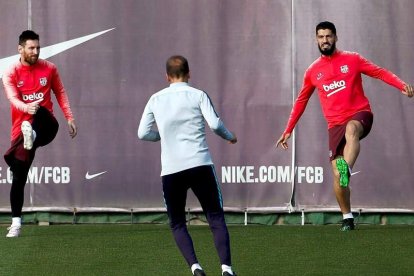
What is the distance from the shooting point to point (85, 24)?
13.0 meters

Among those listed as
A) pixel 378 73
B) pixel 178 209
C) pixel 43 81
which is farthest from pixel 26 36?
pixel 178 209

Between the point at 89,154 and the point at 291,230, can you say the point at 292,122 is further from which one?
the point at 89,154

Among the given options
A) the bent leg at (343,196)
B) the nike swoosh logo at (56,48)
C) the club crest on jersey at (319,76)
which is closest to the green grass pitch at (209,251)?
the bent leg at (343,196)

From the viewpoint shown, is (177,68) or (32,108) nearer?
(177,68)

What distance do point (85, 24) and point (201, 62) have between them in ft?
4.40

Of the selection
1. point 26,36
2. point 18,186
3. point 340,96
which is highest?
point 26,36

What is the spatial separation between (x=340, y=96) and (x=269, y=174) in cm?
155

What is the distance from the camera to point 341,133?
38.7 feet

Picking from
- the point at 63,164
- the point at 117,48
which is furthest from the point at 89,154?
the point at 117,48

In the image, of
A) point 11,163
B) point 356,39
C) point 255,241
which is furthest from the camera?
point 356,39

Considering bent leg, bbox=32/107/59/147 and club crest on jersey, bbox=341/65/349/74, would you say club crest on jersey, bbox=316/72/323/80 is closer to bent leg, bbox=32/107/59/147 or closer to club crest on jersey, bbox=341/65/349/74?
club crest on jersey, bbox=341/65/349/74

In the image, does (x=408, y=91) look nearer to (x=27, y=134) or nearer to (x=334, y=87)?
(x=334, y=87)

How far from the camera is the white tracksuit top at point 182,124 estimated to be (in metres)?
8.15

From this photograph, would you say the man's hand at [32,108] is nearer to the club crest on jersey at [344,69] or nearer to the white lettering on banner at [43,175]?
the white lettering on banner at [43,175]
